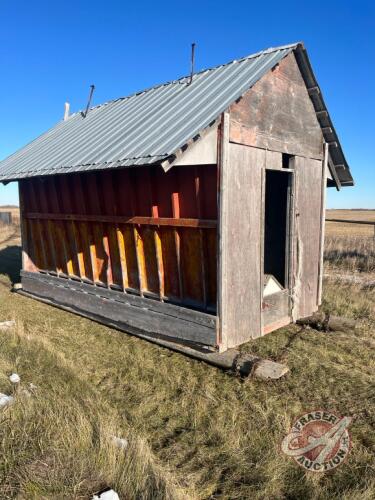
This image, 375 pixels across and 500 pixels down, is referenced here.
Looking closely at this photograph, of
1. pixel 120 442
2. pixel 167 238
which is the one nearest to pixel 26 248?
pixel 167 238

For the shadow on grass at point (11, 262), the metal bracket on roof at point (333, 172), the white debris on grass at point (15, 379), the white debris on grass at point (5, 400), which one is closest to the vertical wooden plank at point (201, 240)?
the white debris on grass at point (15, 379)

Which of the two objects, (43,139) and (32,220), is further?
(43,139)

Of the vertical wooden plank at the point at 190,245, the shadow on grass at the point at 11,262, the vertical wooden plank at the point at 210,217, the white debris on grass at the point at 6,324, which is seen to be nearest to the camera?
the vertical wooden plank at the point at 210,217

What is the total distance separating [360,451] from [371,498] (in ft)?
2.26

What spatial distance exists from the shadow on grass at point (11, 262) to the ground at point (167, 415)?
5.78 metres

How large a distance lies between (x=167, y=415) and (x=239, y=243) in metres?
2.79

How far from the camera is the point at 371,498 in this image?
3.22 metres

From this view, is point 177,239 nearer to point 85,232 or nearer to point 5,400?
point 85,232

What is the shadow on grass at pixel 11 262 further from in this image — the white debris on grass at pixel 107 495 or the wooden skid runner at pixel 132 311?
the white debris on grass at pixel 107 495

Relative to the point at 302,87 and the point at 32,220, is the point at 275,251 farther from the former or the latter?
the point at 32,220

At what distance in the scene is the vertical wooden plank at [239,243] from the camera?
601cm

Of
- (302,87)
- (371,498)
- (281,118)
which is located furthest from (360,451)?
(302,87)

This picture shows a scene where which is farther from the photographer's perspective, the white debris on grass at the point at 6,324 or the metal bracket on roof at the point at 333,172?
the metal bracket on roof at the point at 333,172
